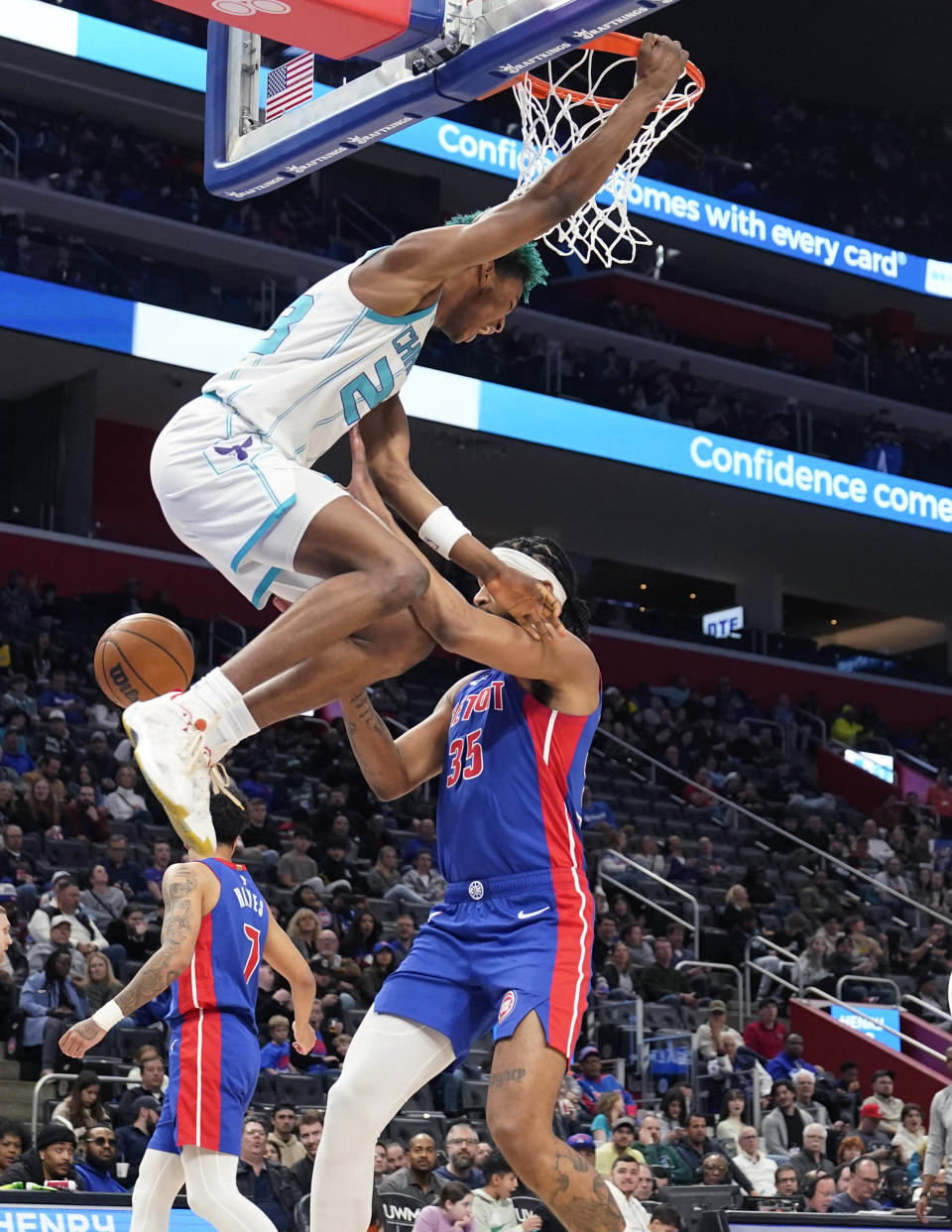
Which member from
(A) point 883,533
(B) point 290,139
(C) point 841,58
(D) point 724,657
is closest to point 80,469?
(D) point 724,657

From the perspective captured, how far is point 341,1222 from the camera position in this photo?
484cm

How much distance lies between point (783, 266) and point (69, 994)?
22.0 m

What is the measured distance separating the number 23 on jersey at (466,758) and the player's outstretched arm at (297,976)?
1.96 metres

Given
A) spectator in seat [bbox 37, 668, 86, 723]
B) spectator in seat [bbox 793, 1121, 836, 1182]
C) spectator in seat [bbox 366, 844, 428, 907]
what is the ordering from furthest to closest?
1. spectator in seat [bbox 37, 668, 86, 723]
2. spectator in seat [bbox 366, 844, 428, 907]
3. spectator in seat [bbox 793, 1121, 836, 1182]

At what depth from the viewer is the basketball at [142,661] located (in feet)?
18.4

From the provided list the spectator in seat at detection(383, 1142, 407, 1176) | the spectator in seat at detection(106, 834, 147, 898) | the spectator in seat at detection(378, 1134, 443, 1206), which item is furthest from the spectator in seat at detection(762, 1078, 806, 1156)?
the spectator in seat at detection(106, 834, 147, 898)

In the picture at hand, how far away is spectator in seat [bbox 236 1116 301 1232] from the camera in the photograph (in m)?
10.0

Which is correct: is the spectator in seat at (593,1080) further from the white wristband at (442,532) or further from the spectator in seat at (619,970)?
the white wristband at (442,532)

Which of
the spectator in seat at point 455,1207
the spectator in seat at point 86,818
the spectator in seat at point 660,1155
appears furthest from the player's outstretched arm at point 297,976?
the spectator in seat at point 86,818

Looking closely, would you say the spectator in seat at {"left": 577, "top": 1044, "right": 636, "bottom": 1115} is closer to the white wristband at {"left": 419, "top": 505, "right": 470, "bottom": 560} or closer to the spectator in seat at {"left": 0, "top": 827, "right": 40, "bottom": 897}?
the spectator in seat at {"left": 0, "top": 827, "right": 40, "bottom": 897}

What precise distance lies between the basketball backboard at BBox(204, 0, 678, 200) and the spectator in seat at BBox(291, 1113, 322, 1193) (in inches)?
251

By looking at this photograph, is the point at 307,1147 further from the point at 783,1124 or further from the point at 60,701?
the point at 60,701

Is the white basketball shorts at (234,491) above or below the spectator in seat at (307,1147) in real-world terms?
above

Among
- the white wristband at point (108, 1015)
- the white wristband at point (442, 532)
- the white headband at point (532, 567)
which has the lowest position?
the white wristband at point (108, 1015)
